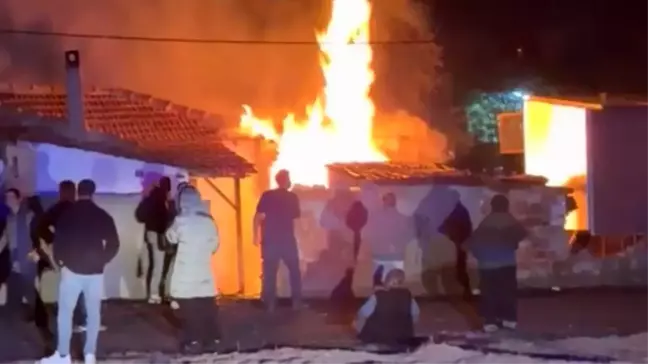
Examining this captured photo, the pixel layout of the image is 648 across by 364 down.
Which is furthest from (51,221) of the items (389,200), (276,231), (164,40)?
(164,40)

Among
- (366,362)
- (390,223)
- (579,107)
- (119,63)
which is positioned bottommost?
(366,362)

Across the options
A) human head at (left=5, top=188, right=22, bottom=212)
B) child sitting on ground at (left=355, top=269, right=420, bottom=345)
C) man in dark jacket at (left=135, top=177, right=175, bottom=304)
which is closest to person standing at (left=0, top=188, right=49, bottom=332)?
human head at (left=5, top=188, right=22, bottom=212)

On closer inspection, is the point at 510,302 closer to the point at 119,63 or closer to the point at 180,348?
the point at 180,348

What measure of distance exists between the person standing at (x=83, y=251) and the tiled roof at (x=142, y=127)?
18.9 feet

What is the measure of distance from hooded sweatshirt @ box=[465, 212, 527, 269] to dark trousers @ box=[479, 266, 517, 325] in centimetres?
10

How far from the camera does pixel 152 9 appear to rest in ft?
113

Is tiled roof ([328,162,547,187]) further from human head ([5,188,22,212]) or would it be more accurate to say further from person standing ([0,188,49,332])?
human head ([5,188,22,212])

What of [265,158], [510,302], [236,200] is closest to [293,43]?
[265,158]

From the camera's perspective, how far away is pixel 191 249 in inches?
460

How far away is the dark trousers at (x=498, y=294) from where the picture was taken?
13.3m

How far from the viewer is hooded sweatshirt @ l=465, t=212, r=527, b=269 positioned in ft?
43.3

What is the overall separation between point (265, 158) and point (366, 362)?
11.3 meters

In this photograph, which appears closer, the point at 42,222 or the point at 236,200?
the point at 42,222

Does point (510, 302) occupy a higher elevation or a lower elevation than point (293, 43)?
lower
